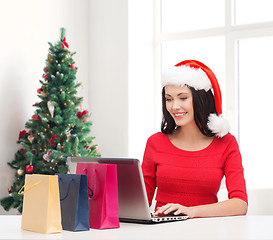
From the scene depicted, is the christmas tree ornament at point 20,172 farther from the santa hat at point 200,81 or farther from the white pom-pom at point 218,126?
the white pom-pom at point 218,126

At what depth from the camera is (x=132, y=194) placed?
1665 mm

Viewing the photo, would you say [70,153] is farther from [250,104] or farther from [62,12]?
[250,104]

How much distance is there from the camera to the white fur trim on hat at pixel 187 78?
2.27 meters

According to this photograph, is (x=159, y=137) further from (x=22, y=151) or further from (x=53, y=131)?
(x=22, y=151)

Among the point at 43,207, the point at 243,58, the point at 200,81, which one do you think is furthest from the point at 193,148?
the point at 243,58

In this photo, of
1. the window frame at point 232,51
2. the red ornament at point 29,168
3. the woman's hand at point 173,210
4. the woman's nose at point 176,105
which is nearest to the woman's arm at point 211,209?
the woman's hand at point 173,210

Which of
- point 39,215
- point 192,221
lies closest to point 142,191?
point 192,221

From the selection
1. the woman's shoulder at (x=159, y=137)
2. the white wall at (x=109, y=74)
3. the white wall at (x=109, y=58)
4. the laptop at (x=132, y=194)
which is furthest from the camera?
the white wall at (x=109, y=74)

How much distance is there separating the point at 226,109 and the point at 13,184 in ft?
6.14

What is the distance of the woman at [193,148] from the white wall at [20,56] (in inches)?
52.8

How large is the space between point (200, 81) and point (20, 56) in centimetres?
173

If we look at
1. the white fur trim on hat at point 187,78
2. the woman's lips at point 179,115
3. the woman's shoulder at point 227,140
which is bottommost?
the woman's shoulder at point 227,140

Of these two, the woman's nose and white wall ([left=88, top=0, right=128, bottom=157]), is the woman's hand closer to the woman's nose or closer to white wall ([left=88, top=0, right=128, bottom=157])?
the woman's nose

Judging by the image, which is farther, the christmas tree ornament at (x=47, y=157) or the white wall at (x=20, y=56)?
the white wall at (x=20, y=56)
